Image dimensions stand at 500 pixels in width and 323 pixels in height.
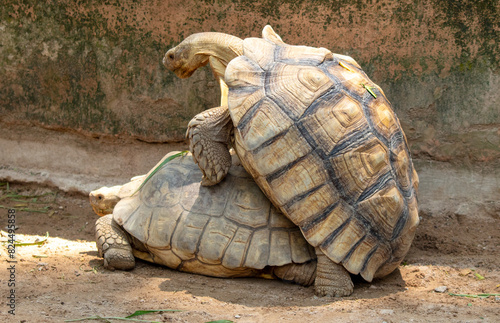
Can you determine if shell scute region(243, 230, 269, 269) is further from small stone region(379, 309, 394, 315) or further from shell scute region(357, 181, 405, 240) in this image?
small stone region(379, 309, 394, 315)

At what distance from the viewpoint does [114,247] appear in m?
3.91

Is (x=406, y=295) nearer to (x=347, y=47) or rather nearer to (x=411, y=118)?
(x=411, y=118)

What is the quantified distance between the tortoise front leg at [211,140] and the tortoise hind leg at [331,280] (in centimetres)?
86

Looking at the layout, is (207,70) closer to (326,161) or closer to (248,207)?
(248,207)

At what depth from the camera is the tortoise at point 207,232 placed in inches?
147

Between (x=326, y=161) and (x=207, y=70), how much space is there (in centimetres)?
186

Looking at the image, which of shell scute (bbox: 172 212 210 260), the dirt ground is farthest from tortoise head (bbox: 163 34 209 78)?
the dirt ground

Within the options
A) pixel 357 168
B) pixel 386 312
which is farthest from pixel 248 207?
pixel 386 312

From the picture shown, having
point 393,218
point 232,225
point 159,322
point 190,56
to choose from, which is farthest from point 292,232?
point 190,56

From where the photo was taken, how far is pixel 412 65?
182 inches

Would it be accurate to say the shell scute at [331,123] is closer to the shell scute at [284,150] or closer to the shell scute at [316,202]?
the shell scute at [284,150]

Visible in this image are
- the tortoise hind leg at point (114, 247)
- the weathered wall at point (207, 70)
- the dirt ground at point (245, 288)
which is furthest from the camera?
the weathered wall at point (207, 70)

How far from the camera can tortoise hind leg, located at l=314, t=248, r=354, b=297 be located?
3.59 metres

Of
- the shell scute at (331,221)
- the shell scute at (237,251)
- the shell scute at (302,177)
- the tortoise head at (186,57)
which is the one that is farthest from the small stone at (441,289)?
the tortoise head at (186,57)
